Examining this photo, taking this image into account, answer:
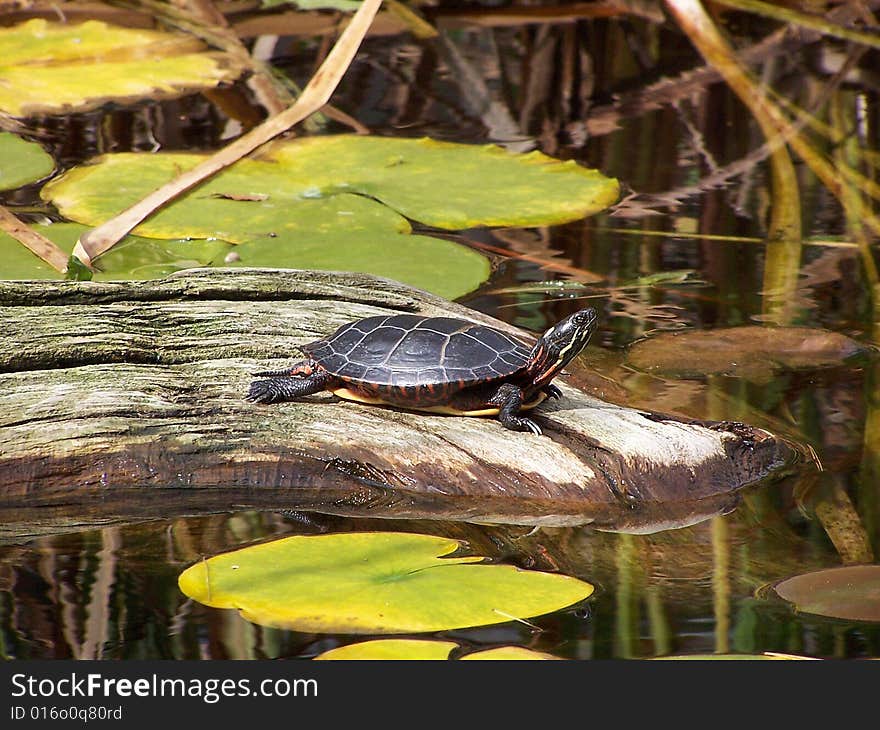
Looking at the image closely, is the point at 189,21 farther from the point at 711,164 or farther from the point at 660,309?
the point at 660,309

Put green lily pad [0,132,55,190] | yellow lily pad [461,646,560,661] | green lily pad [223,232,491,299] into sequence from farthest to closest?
green lily pad [0,132,55,190] → green lily pad [223,232,491,299] → yellow lily pad [461,646,560,661]

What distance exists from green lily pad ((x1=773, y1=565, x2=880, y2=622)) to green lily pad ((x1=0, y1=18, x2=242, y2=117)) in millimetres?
3965

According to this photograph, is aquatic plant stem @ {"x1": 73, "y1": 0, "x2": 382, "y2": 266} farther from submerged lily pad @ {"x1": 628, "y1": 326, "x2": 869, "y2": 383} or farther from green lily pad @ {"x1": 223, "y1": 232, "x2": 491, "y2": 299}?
submerged lily pad @ {"x1": 628, "y1": 326, "x2": 869, "y2": 383}

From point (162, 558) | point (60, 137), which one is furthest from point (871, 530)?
point (60, 137)

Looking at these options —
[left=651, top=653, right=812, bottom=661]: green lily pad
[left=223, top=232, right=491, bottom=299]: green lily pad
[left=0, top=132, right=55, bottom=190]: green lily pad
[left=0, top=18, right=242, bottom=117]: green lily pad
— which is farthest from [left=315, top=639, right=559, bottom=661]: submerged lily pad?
[left=0, top=18, right=242, bottom=117]: green lily pad

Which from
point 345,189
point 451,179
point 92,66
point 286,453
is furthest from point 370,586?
point 92,66

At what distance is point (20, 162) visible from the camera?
4395mm

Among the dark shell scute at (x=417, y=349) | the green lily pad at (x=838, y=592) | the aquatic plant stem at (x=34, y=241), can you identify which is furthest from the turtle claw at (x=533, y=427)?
the aquatic plant stem at (x=34, y=241)

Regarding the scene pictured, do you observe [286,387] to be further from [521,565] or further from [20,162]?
→ [20,162]

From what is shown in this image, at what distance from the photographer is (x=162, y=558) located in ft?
7.12

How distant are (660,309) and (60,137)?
2.77 m

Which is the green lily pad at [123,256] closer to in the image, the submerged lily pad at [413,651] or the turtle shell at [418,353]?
the turtle shell at [418,353]

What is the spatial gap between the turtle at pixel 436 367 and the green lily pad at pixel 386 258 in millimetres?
768

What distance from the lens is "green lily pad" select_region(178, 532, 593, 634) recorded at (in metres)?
1.89
